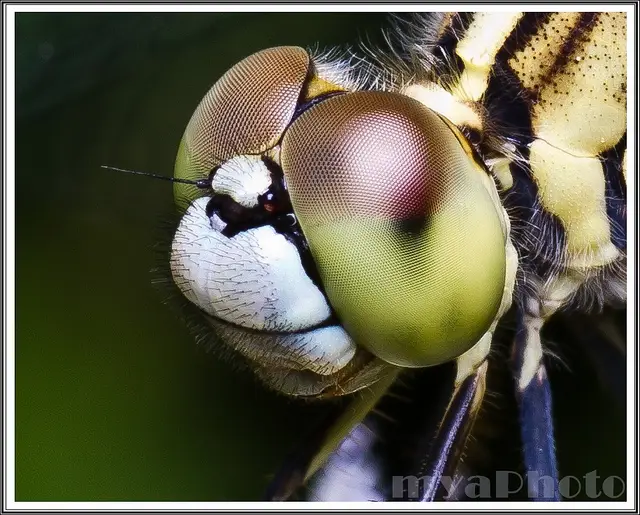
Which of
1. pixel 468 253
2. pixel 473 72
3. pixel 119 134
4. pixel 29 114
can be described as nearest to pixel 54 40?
pixel 29 114

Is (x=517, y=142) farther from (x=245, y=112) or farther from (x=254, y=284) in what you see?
(x=254, y=284)

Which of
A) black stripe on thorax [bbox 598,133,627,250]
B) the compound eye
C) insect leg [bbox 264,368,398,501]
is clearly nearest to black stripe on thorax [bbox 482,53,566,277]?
black stripe on thorax [bbox 598,133,627,250]

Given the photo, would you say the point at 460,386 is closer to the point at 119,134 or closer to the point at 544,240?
the point at 544,240

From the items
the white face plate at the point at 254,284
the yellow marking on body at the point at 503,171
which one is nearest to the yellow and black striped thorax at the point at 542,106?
the yellow marking on body at the point at 503,171

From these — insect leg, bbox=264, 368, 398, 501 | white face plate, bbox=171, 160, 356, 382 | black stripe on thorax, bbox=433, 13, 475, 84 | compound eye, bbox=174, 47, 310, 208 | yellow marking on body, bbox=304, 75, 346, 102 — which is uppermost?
black stripe on thorax, bbox=433, 13, 475, 84

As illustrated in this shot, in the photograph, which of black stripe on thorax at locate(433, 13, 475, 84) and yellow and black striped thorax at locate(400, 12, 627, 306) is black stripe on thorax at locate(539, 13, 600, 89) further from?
black stripe on thorax at locate(433, 13, 475, 84)

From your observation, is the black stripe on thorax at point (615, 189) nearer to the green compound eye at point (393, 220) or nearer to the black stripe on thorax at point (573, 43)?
the black stripe on thorax at point (573, 43)

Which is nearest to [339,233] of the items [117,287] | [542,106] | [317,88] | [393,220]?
[393,220]
